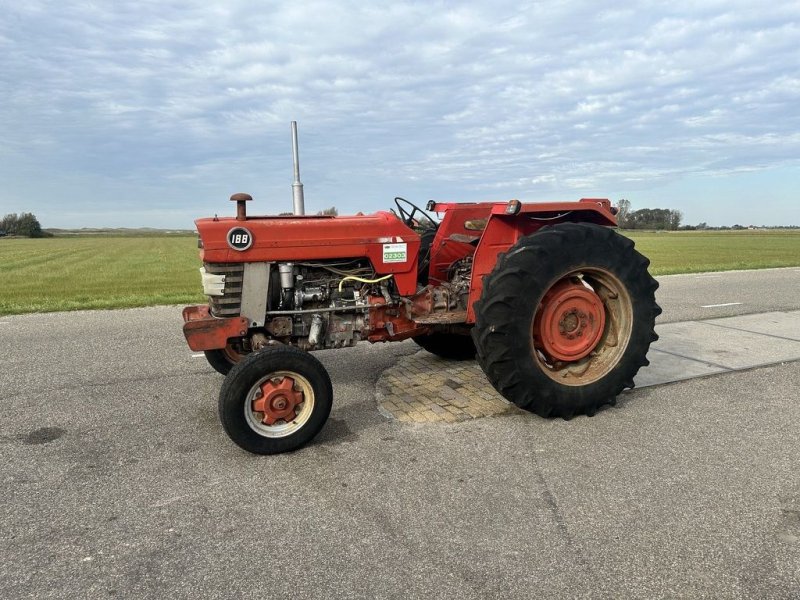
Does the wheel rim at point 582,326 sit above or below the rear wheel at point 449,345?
above

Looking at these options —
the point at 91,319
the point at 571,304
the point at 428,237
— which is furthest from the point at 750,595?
the point at 91,319

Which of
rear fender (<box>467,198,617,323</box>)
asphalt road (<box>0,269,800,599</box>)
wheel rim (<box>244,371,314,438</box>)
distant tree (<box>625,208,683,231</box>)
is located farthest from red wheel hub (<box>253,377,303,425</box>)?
distant tree (<box>625,208,683,231</box>)

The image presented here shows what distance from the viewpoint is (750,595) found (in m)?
2.04

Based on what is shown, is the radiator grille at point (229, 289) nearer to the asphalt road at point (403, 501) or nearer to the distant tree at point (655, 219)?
the asphalt road at point (403, 501)

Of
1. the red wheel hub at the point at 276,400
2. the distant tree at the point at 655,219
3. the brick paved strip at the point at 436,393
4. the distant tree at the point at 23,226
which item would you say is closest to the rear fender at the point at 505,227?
the brick paved strip at the point at 436,393

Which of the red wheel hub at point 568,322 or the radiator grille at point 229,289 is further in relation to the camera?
the red wheel hub at point 568,322

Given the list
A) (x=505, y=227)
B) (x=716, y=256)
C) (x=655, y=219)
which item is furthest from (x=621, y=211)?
(x=655, y=219)

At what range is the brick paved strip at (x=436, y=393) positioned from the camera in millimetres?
3859

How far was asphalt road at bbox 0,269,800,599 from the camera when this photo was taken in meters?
2.14

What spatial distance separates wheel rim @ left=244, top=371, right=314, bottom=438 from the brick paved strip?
2.55 ft

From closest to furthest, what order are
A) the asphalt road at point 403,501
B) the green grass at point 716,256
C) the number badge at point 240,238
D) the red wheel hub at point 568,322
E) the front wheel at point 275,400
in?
the asphalt road at point 403,501 < the front wheel at point 275,400 < the number badge at point 240,238 < the red wheel hub at point 568,322 < the green grass at point 716,256

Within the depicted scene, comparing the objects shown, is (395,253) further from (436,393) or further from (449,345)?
(449,345)

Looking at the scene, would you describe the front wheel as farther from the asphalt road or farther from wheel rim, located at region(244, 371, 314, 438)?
the asphalt road

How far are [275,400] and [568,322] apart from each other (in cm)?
211
